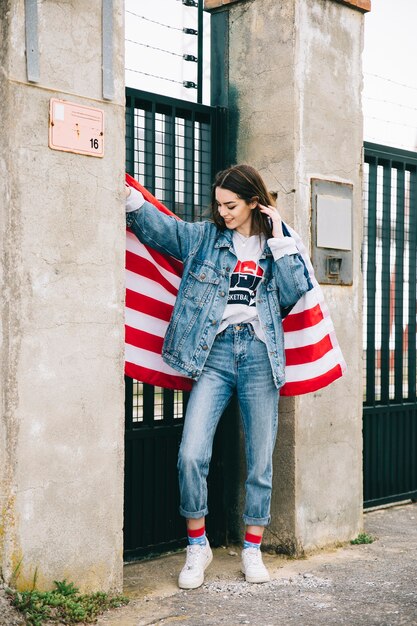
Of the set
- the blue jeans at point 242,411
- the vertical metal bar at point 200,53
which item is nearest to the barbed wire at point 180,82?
the vertical metal bar at point 200,53

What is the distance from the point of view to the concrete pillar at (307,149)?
4.89 metres

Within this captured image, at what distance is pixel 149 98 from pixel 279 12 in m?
0.89

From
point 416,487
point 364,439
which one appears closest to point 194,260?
point 364,439

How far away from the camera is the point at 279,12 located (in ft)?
16.2

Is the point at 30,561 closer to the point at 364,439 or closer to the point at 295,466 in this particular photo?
the point at 295,466

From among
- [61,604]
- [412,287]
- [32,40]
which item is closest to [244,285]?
[32,40]

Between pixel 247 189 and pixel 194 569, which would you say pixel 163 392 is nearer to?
pixel 194 569

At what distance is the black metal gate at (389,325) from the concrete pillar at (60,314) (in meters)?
2.66

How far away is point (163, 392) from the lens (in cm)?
491

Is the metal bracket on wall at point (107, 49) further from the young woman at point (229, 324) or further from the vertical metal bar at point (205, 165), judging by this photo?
the vertical metal bar at point (205, 165)

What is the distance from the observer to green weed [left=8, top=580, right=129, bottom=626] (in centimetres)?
354

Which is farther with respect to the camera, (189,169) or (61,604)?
(189,169)

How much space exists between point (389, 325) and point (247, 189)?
8.22 ft

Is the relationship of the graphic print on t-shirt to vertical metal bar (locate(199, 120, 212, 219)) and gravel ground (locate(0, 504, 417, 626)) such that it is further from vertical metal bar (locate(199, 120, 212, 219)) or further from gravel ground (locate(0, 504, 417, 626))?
gravel ground (locate(0, 504, 417, 626))
